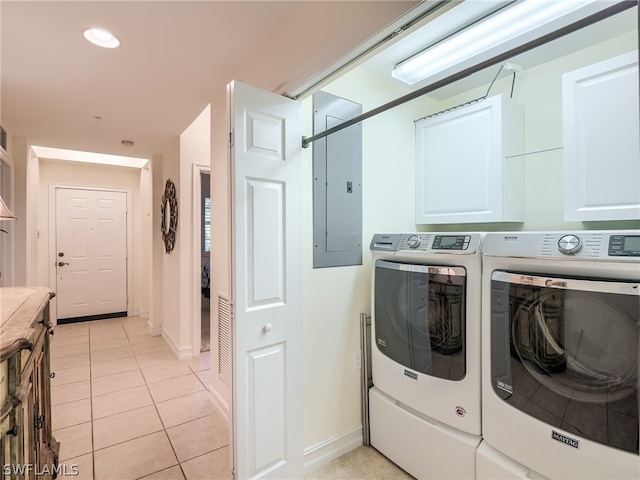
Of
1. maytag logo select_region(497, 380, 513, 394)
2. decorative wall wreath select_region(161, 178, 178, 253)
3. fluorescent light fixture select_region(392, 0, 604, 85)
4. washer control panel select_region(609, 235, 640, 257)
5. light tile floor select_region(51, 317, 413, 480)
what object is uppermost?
fluorescent light fixture select_region(392, 0, 604, 85)

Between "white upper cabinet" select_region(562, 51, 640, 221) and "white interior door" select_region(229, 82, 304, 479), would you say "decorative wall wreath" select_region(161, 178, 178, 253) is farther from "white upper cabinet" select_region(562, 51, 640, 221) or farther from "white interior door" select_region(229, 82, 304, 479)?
"white upper cabinet" select_region(562, 51, 640, 221)

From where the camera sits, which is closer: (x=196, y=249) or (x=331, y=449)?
(x=331, y=449)

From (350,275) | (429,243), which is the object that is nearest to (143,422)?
(350,275)

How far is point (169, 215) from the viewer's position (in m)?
3.81

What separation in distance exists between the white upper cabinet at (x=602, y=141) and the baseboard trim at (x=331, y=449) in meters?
1.79

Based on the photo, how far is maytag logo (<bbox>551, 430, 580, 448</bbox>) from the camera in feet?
3.98

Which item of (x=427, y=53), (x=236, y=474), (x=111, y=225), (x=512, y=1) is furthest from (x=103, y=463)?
(x=111, y=225)

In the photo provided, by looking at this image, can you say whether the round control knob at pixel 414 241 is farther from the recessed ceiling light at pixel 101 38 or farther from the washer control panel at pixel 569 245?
the recessed ceiling light at pixel 101 38

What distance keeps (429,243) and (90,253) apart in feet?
17.5

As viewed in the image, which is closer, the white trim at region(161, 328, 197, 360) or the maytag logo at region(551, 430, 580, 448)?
the maytag logo at region(551, 430, 580, 448)

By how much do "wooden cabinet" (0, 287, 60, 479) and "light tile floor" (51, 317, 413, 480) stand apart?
0.30 meters

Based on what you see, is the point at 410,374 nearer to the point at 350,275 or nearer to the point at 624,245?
the point at 350,275

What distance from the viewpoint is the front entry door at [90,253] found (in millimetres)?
4809

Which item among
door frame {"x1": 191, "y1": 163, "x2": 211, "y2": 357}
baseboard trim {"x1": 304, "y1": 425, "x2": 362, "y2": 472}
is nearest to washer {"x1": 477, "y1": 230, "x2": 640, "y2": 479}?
baseboard trim {"x1": 304, "y1": 425, "x2": 362, "y2": 472}
